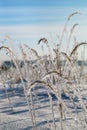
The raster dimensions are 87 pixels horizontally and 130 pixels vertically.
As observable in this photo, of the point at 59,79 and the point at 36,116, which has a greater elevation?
the point at 59,79

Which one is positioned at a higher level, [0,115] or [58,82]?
[58,82]

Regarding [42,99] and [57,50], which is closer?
[57,50]

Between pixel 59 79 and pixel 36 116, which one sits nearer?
pixel 59 79

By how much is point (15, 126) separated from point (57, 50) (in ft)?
4.16

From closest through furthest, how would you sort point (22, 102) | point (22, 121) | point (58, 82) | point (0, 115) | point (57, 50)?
point (58, 82), point (57, 50), point (22, 121), point (0, 115), point (22, 102)

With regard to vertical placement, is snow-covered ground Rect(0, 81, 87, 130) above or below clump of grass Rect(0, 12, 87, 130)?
below

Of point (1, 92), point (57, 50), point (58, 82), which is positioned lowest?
point (1, 92)

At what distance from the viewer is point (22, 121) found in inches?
173

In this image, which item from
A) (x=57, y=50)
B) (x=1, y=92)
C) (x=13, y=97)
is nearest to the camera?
(x=57, y=50)

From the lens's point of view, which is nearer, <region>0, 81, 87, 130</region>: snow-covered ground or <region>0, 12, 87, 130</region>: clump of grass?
<region>0, 12, 87, 130</region>: clump of grass

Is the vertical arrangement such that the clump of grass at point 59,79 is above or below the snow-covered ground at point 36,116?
above

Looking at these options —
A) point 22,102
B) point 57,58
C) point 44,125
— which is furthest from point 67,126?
point 22,102

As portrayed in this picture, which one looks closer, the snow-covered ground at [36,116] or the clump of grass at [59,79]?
the clump of grass at [59,79]

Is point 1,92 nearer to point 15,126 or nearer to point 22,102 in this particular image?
point 22,102
